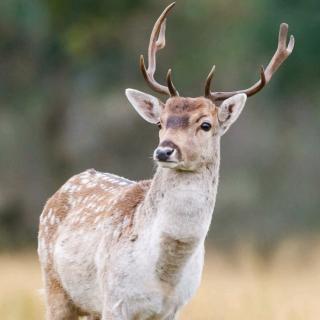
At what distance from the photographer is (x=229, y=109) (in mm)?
8797

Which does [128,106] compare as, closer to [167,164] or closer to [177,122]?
[177,122]

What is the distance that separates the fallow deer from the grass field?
248 cm

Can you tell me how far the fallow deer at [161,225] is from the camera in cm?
841

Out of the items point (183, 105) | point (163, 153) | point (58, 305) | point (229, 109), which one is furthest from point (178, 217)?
point (58, 305)

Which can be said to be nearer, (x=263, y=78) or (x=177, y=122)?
(x=177, y=122)

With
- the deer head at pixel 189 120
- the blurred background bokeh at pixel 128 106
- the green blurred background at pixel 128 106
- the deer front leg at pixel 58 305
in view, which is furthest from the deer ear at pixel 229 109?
the green blurred background at pixel 128 106

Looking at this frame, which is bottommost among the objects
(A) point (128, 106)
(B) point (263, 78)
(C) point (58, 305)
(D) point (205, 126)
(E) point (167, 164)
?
(A) point (128, 106)

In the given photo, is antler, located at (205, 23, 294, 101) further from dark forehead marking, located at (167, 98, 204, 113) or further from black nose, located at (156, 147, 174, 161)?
black nose, located at (156, 147, 174, 161)

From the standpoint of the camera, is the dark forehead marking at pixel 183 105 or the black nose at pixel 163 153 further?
the dark forehead marking at pixel 183 105

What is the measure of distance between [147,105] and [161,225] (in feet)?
2.67

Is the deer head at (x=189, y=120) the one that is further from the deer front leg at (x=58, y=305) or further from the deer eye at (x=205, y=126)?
the deer front leg at (x=58, y=305)

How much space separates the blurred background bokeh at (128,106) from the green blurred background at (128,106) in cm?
2

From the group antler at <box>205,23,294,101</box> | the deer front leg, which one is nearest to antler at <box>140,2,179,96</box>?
antler at <box>205,23,294,101</box>

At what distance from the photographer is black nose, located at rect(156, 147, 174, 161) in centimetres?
805
